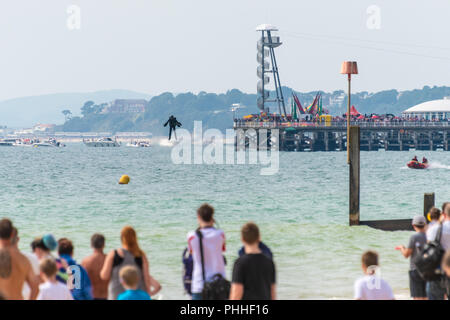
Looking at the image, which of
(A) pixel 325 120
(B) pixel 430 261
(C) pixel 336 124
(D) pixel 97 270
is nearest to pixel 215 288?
(D) pixel 97 270

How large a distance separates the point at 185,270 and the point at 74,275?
1.28m

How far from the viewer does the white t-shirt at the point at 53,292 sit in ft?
27.1

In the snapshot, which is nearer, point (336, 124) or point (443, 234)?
point (443, 234)

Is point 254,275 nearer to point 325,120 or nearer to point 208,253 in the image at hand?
point 208,253

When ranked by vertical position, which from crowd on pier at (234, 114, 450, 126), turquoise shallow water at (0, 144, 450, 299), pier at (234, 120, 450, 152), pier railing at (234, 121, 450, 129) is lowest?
turquoise shallow water at (0, 144, 450, 299)

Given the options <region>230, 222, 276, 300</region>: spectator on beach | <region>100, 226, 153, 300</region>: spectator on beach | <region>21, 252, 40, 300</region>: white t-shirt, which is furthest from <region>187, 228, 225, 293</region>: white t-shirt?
<region>21, 252, 40, 300</region>: white t-shirt

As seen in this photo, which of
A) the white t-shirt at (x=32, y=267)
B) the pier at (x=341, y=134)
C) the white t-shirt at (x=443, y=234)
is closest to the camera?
the white t-shirt at (x=32, y=267)

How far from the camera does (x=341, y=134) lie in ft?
540

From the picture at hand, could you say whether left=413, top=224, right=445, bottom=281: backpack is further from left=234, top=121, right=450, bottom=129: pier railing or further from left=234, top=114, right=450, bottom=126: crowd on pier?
left=234, top=114, right=450, bottom=126: crowd on pier

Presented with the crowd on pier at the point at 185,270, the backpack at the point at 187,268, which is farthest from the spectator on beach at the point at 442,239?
the backpack at the point at 187,268

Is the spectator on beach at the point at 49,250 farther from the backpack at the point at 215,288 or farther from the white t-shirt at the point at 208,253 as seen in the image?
the backpack at the point at 215,288

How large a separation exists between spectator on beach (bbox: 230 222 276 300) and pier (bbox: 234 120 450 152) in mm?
150138

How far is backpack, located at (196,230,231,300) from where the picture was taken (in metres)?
8.78

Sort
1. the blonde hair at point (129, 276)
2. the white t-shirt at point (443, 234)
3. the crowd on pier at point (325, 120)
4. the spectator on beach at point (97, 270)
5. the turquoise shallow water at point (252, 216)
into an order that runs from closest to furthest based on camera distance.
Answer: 1. the blonde hair at point (129, 276)
2. the spectator on beach at point (97, 270)
3. the white t-shirt at point (443, 234)
4. the turquoise shallow water at point (252, 216)
5. the crowd on pier at point (325, 120)
